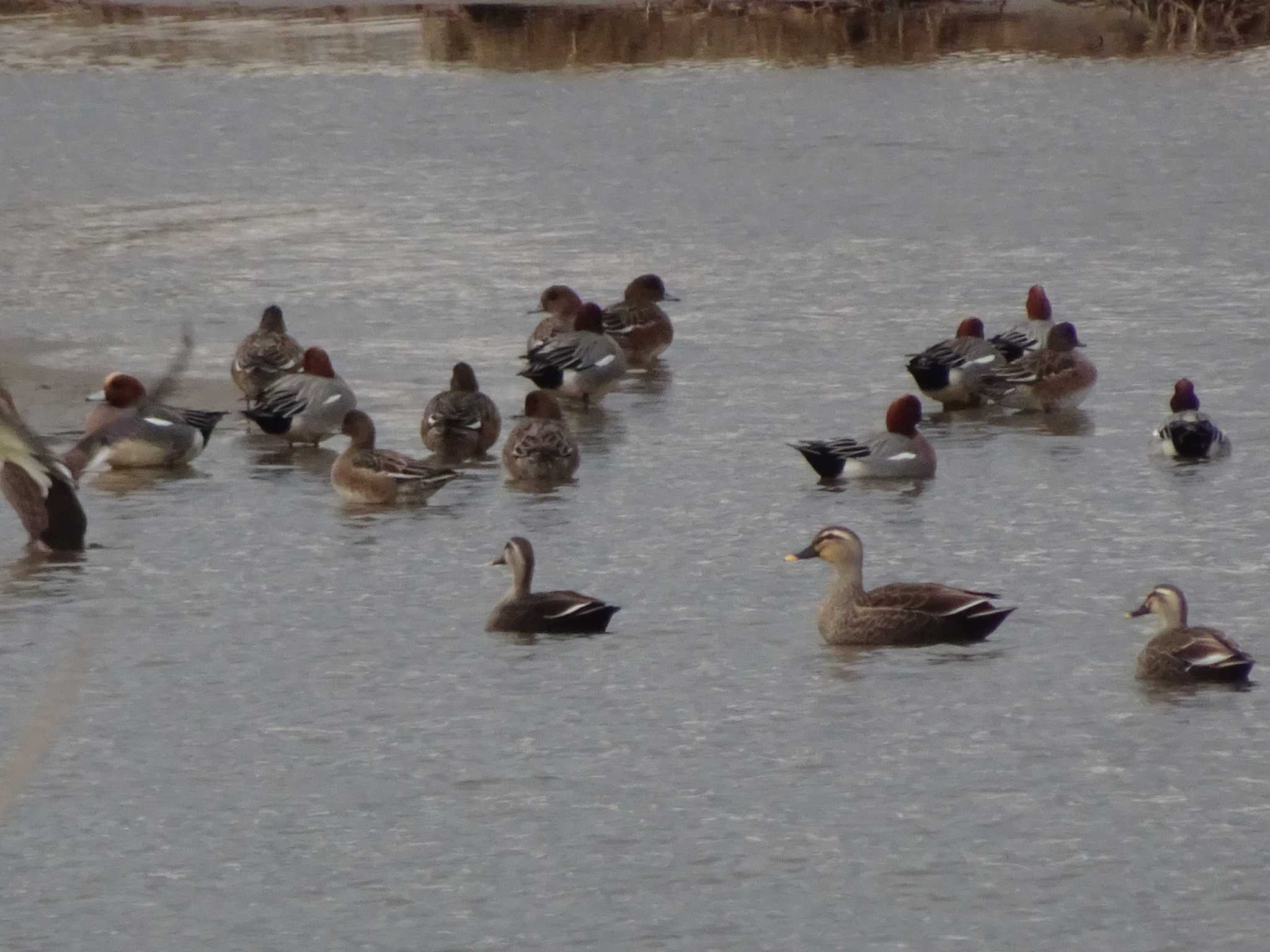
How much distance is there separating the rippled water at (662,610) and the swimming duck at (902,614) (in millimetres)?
126

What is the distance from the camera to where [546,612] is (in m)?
9.54

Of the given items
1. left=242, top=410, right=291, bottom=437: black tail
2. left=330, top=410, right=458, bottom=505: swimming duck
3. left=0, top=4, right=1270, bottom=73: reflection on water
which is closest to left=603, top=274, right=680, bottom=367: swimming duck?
left=242, top=410, right=291, bottom=437: black tail

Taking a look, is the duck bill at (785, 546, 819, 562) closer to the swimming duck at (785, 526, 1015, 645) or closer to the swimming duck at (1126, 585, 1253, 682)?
the swimming duck at (785, 526, 1015, 645)

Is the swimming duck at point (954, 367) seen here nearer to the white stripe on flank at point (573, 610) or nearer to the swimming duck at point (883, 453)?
the swimming duck at point (883, 453)

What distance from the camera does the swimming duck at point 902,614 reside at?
939cm

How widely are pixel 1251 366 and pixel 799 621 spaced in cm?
617

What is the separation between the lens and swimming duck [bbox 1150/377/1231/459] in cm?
1230

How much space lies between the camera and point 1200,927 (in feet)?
21.1

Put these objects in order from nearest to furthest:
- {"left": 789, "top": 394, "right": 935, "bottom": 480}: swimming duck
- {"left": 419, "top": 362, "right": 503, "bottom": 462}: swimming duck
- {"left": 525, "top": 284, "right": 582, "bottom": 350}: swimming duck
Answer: {"left": 789, "top": 394, "right": 935, "bottom": 480}: swimming duck → {"left": 419, "top": 362, "right": 503, "bottom": 462}: swimming duck → {"left": 525, "top": 284, "right": 582, "bottom": 350}: swimming duck

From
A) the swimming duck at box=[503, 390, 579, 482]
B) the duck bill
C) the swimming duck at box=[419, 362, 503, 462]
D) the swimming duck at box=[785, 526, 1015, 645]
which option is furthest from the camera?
the swimming duck at box=[419, 362, 503, 462]

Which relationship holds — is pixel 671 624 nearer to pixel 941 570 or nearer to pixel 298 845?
pixel 941 570

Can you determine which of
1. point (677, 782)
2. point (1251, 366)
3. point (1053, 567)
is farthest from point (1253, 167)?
point (677, 782)

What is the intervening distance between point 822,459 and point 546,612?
3203mm

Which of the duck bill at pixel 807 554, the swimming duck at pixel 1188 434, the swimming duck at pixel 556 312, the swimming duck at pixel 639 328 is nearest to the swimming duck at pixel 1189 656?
the duck bill at pixel 807 554
